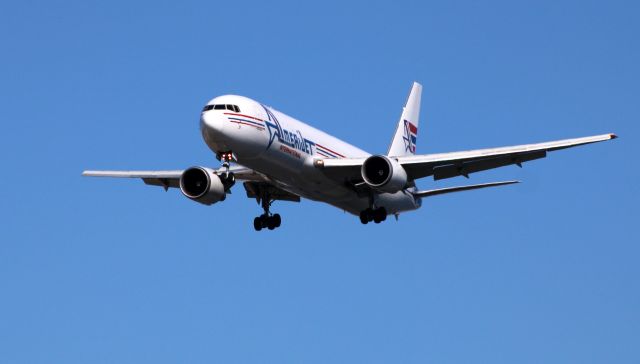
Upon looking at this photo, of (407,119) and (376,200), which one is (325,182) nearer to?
(376,200)

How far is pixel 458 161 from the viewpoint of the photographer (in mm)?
50188

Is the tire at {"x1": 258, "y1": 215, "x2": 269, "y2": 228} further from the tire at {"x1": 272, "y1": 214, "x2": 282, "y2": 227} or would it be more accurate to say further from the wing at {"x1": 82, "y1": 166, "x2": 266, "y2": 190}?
the wing at {"x1": 82, "y1": 166, "x2": 266, "y2": 190}

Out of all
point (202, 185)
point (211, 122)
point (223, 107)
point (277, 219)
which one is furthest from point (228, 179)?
point (277, 219)

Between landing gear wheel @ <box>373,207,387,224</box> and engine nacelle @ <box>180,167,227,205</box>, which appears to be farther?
landing gear wheel @ <box>373,207,387,224</box>

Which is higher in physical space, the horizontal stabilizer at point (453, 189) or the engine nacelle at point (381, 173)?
the horizontal stabilizer at point (453, 189)

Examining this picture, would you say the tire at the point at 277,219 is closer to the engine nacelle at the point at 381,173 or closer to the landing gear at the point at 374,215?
the landing gear at the point at 374,215

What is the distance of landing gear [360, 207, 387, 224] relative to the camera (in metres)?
52.5

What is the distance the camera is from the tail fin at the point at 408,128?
60531 mm

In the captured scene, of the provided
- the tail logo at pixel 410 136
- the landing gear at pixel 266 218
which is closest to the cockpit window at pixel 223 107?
the landing gear at pixel 266 218

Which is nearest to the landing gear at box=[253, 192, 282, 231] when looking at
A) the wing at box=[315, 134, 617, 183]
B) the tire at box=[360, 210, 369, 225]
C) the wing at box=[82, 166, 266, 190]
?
the wing at box=[82, 166, 266, 190]

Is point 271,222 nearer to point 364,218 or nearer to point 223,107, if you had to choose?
point 364,218

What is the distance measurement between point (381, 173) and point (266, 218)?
7337 millimetres

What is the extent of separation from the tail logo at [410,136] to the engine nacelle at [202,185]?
13.9m

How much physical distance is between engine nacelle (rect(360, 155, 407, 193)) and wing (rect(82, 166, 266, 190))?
4.90 meters
